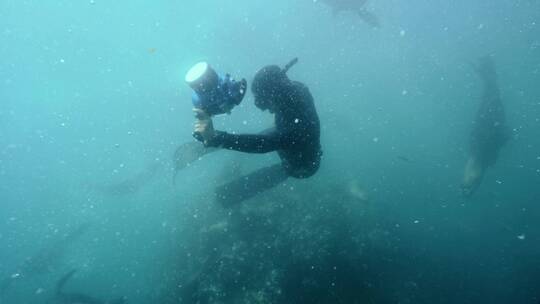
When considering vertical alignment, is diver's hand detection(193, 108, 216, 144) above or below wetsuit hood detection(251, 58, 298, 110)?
above

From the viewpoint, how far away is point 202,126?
3799 millimetres

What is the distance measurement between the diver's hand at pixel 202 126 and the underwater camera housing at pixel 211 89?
0.17ft

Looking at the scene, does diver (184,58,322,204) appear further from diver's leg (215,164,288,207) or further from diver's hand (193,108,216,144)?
diver's leg (215,164,288,207)

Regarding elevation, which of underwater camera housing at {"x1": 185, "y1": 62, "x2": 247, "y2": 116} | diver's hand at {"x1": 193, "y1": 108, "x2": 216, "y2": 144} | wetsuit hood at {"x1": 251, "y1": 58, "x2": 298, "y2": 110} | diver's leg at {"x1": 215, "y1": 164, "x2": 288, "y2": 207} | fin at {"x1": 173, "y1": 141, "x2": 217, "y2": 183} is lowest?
diver's leg at {"x1": 215, "y1": 164, "x2": 288, "y2": 207}

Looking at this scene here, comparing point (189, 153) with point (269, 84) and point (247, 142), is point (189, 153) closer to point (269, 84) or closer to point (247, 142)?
point (269, 84)

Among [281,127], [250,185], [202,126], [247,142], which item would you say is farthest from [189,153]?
[202,126]

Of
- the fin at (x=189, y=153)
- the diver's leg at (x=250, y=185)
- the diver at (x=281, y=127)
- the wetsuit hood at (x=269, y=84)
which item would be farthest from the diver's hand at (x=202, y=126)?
the diver's leg at (x=250, y=185)

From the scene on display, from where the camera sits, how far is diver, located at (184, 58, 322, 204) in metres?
3.94

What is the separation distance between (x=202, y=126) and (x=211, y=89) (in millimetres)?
373

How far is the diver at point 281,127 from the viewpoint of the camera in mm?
3943

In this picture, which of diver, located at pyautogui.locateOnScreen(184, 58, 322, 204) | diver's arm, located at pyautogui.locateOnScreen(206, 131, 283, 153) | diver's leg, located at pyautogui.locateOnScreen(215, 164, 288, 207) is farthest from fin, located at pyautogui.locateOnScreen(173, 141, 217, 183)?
diver's arm, located at pyautogui.locateOnScreen(206, 131, 283, 153)

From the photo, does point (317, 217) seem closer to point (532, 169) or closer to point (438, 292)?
point (438, 292)

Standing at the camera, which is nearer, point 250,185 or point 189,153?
point 189,153

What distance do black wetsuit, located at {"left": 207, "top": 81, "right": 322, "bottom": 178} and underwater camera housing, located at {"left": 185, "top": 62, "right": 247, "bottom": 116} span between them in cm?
29
